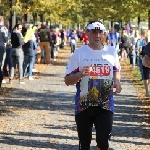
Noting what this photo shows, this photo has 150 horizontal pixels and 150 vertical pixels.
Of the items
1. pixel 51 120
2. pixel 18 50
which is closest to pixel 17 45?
pixel 18 50

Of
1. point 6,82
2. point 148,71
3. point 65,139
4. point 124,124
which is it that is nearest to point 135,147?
point 65,139

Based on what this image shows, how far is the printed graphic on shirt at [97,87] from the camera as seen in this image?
593 centimetres

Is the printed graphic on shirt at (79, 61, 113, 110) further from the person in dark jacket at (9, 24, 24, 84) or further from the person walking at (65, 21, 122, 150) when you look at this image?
the person in dark jacket at (9, 24, 24, 84)

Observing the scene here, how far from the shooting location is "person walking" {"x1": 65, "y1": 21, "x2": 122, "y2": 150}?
5.94m

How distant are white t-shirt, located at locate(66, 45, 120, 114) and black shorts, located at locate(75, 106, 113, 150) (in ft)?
0.21

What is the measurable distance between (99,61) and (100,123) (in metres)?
0.66

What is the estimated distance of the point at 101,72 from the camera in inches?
234

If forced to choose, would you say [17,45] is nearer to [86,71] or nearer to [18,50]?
[18,50]

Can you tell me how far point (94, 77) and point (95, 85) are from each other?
0.28 feet

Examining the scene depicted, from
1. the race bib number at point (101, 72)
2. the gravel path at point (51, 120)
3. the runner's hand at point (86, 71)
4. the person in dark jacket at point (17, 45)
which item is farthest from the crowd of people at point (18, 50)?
the runner's hand at point (86, 71)

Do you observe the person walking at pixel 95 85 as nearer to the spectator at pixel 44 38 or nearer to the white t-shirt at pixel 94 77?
the white t-shirt at pixel 94 77

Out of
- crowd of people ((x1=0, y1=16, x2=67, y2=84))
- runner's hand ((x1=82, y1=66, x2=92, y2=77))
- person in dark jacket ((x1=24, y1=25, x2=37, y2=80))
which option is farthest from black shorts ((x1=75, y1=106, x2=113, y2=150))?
person in dark jacket ((x1=24, y1=25, x2=37, y2=80))

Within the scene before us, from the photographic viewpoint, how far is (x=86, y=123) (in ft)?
19.8

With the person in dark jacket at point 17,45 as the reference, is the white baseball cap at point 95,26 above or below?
above
